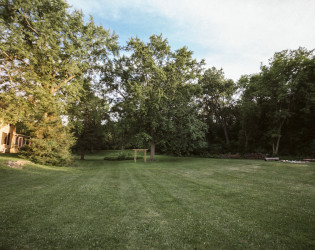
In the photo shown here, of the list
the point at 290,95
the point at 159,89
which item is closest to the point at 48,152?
the point at 159,89

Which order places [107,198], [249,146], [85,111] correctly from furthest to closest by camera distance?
[249,146]
[85,111]
[107,198]

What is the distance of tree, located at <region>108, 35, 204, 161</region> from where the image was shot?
22016mm

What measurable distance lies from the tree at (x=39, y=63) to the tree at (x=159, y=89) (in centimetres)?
677

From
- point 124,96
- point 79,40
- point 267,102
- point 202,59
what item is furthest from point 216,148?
point 79,40

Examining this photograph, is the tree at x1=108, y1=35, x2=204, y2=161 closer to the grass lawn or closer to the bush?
the bush

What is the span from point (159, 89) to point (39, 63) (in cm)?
1350

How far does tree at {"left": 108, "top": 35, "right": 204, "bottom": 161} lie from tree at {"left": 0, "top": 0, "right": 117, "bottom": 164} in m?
6.77

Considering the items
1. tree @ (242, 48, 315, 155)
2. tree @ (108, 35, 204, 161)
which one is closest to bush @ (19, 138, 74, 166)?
tree @ (108, 35, 204, 161)

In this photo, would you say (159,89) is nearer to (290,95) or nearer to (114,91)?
(114,91)

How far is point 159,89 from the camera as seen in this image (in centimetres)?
2148

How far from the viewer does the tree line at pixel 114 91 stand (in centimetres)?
1616

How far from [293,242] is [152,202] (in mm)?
3859

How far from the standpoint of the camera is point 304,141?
25.5 metres

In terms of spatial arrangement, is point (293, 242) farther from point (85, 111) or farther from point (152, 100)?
point (85, 111)
